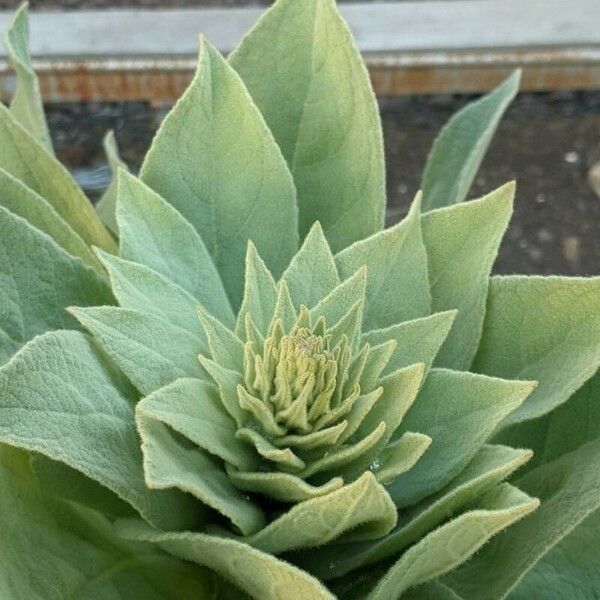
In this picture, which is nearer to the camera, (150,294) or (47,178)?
(150,294)

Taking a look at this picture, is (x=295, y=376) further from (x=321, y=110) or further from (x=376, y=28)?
(x=376, y=28)

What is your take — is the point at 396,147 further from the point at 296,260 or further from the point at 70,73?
the point at 296,260

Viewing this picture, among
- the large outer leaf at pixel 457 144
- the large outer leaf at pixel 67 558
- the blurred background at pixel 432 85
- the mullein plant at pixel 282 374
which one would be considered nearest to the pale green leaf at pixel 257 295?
the mullein plant at pixel 282 374

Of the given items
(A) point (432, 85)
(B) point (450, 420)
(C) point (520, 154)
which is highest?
(B) point (450, 420)

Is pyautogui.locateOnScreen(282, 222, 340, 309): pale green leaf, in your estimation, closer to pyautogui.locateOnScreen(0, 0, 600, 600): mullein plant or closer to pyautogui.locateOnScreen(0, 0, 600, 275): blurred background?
pyautogui.locateOnScreen(0, 0, 600, 600): mullein plant

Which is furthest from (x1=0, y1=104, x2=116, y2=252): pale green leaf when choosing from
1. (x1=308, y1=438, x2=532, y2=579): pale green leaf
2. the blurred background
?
the blurred background

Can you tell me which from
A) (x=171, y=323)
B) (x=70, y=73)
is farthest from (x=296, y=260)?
(x=70, y=73)

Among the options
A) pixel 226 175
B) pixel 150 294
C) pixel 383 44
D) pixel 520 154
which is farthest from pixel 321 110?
pixel 520 154
